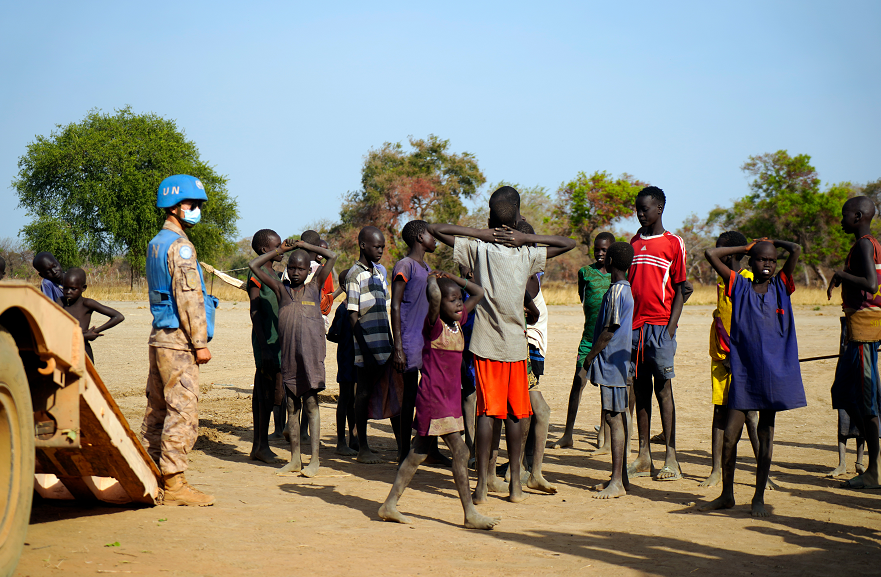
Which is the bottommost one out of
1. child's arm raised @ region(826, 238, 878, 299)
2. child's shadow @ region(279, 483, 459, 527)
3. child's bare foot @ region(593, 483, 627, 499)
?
child's shadow @ region(279, 483, 459, 527)

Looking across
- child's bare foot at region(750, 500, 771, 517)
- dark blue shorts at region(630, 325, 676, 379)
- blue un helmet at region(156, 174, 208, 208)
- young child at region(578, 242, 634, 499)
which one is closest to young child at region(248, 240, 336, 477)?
blue un helmet at region(156, 174, 208, 208)

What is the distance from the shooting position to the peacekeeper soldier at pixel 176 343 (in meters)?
5.20

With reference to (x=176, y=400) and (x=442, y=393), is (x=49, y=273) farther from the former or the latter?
(x=442, y=393)

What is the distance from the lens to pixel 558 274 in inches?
2021

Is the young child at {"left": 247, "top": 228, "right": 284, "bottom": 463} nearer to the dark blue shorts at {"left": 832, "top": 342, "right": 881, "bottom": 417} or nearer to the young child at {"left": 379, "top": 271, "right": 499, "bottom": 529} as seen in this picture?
the young child at {"left": 379, "top": 271, "right": 499, "bottom": 529}

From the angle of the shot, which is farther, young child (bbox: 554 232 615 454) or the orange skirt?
young child (bbox: 554 232 615 454)

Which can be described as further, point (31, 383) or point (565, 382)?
point (565, 382)

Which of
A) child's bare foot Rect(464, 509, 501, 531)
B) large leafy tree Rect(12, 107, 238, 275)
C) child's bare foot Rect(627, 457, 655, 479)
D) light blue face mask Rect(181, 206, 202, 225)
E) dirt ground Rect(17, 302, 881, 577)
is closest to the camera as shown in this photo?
dirt ground Rect(17, 302, 881, 577)

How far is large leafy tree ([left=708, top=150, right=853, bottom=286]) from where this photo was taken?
3616cm

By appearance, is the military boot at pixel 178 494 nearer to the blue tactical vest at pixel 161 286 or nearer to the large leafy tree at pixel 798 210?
the blue tactical vest at pixel 161 286

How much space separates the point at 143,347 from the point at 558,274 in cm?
3870

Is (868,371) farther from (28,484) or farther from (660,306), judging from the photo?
(28,484)

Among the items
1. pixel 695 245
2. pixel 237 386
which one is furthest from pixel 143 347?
pixel 695 245

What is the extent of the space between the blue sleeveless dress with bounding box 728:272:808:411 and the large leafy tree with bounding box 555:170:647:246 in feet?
111
